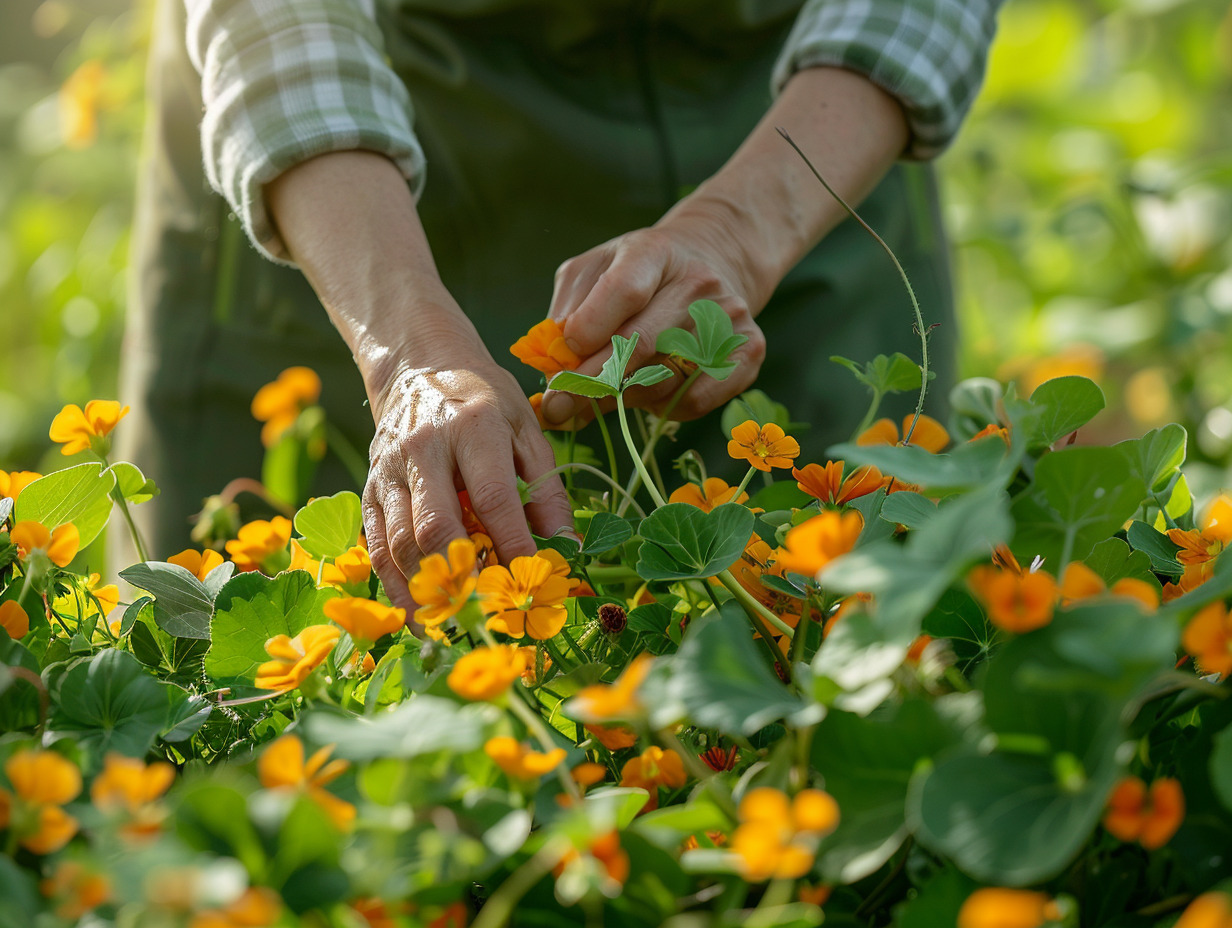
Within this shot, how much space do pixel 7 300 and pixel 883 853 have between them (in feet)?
10.5

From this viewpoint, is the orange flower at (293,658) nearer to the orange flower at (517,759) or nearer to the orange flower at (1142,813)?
the orange flower at (517,759)

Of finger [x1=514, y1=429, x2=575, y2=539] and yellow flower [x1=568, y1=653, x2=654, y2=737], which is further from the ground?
yellow flower [x1=568, y1=653, x2=654, y2=737]

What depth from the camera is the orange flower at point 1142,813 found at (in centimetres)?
26

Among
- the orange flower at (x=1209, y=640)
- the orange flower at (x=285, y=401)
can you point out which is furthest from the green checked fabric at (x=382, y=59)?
the orange flower at (x=1209, y=640)

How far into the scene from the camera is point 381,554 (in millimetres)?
Result: 577

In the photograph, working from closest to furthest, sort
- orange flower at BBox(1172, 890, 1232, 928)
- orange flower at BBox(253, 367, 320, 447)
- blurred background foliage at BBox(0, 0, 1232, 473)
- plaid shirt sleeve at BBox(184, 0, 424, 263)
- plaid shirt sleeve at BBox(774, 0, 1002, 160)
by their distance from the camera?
orange flower at BBox(1172, 890, 1232, 928) → plaid shirt sleeve at BBox(184, 0, 424, 263) → plaid shirt sleeve at BBox(774, 0, 1002, 160) → orange flower at BBox(253, 367, 320, 447) → blurred background foliage at BBox(0, 0, 1232, 473)

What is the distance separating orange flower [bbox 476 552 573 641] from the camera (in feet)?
1.40

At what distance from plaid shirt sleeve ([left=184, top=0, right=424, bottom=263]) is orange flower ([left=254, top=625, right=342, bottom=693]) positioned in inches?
19.9

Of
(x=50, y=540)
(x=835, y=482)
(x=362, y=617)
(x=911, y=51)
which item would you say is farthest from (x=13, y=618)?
(x=911, y=51)

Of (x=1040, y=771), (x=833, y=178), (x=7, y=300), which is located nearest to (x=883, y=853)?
(x=1040, y=771)

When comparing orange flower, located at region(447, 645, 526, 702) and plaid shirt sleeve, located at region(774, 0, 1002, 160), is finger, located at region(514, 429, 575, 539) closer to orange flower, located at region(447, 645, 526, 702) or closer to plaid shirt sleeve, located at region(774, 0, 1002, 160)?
orange flower, located at region(447, 645, 526, 702)

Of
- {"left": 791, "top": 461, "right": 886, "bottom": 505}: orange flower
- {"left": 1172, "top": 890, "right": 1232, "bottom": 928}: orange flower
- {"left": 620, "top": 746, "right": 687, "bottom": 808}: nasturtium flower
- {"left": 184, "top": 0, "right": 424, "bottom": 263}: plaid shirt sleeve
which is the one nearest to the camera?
{"left": 1172, "top": 890, "right": 1232, "bottom": 928}: orange flower

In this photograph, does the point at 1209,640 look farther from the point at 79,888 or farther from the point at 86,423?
the point at 86,423

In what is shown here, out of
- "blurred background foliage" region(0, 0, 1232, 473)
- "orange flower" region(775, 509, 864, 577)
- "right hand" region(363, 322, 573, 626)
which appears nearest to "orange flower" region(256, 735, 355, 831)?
"orange flower" region(775, 509, 864, 577)
